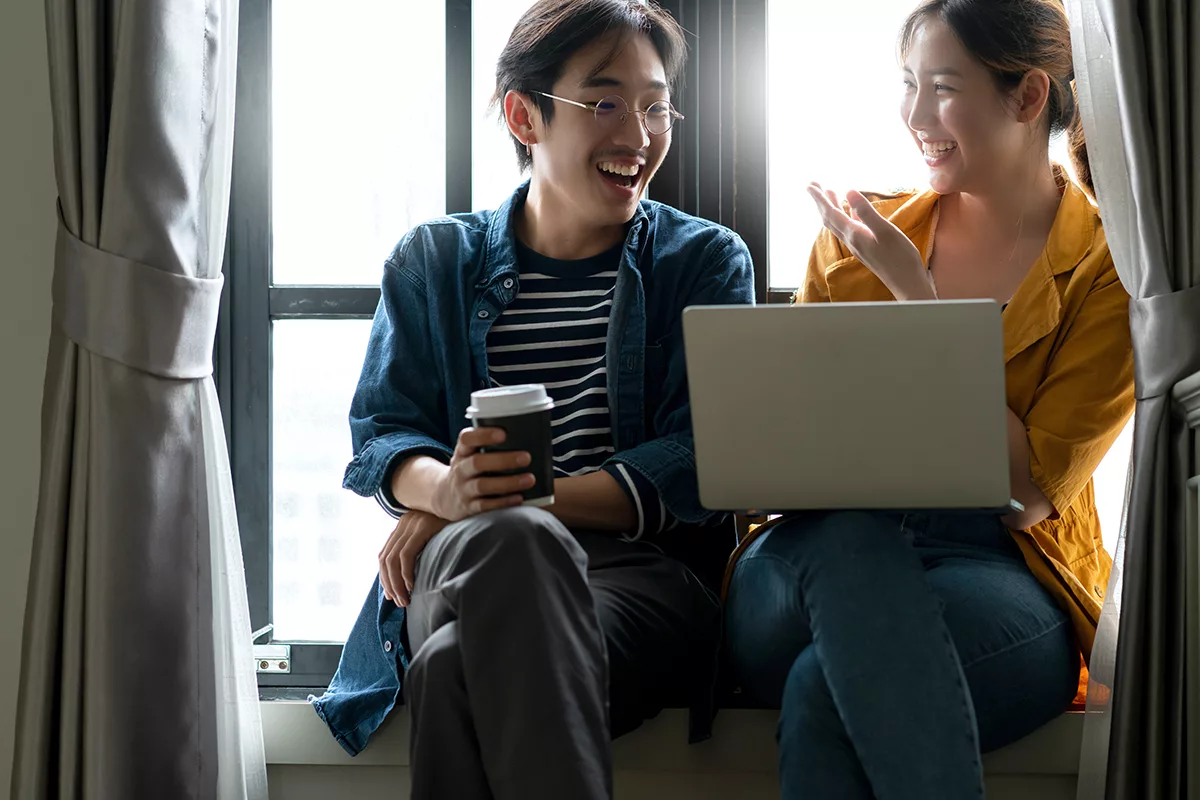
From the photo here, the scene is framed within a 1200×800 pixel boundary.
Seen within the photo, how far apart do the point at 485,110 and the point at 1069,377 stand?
1052 millimetres

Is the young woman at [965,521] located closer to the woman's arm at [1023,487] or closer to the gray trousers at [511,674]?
the woman's arm at [1023,487]

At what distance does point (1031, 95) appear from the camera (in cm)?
158

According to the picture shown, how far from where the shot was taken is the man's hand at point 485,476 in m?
1.20

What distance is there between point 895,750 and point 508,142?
1.26 metres

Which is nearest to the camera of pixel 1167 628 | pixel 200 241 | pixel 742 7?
pixel 1167 628

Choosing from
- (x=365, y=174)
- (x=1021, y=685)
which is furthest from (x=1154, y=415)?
(x=365, y=174)

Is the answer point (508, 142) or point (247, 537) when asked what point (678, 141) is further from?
point (247, 537)

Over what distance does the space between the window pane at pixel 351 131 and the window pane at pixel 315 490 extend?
138 mm

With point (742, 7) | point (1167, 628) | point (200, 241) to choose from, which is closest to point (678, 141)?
point (742, 7)

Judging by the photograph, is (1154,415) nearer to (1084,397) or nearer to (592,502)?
(1084,397)

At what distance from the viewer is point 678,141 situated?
1894 mm

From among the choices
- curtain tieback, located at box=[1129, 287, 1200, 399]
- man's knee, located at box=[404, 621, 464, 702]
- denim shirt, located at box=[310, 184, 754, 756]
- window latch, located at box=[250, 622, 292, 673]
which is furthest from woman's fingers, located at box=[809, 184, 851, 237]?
window latch, located at box=[250, 622, 292, 673]

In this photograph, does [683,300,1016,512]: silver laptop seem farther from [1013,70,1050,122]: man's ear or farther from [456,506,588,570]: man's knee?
[1013,70,1050,122]: man's ear

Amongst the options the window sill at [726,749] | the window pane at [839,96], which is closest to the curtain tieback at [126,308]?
the window sill at [726,749]
